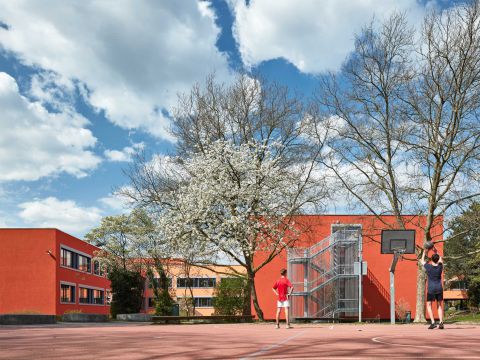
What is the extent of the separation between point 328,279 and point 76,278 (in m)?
30.4

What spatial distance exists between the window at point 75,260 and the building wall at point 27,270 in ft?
10.4

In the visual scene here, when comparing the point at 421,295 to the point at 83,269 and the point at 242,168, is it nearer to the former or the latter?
the point at 242,168

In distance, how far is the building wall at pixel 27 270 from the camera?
4662cm

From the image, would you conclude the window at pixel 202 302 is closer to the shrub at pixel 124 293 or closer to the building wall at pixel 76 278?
the building wall at pixel 76 278

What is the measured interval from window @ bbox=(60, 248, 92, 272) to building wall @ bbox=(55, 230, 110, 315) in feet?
1.37

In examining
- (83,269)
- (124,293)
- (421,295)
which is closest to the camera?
(421,295)

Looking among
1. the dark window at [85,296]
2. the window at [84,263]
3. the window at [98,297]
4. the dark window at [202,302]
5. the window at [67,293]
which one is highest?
the window at [84,263]

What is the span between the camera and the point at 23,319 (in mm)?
27531

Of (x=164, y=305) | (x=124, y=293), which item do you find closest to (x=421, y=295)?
(x=164, y=305)

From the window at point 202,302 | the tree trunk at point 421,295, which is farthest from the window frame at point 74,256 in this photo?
the window at point 202,302

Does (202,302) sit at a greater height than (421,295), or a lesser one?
lesser

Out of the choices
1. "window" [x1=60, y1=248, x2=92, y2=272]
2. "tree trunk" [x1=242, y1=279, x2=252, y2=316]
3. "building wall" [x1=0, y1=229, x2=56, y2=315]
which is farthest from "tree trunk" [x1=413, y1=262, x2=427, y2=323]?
"window" [x1=60, y1=248, x2=92, y2=272]

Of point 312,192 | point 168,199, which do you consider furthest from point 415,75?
point 168,199

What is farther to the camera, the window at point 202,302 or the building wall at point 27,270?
the window at point 202,302
